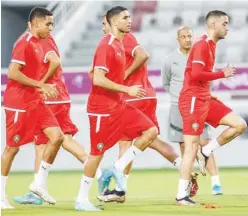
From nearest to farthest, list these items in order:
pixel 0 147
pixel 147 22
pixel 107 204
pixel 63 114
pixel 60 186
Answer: pixel 107 204, pixel 63 114, pixel 60 186, pixel 0 147, pixel 147 22

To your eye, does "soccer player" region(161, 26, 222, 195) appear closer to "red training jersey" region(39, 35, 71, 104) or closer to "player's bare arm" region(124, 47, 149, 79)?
"player's bare arm" region(124, 47, 149, 79)

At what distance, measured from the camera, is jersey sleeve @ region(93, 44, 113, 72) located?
35.2ft

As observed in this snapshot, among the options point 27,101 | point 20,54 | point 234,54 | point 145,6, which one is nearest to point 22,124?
point 27,101

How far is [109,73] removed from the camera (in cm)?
1092

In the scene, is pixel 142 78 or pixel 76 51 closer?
pixel 142 78

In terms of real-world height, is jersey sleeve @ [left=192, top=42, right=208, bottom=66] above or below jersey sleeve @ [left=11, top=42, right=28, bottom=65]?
above

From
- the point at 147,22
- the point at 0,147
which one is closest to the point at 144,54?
the point at 0,147

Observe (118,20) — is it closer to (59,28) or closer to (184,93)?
(184,93)

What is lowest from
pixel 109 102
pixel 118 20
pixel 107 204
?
pixel 107 204

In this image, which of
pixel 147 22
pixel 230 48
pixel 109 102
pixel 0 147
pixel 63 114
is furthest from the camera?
pixel 147 22

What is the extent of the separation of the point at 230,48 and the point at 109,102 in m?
14.4

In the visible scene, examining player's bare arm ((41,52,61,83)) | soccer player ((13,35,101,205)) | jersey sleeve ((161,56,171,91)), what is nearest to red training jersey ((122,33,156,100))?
soccer player ((13,35,101,205))

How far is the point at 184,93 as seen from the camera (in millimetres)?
11641

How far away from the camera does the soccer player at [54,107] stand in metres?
11.8
